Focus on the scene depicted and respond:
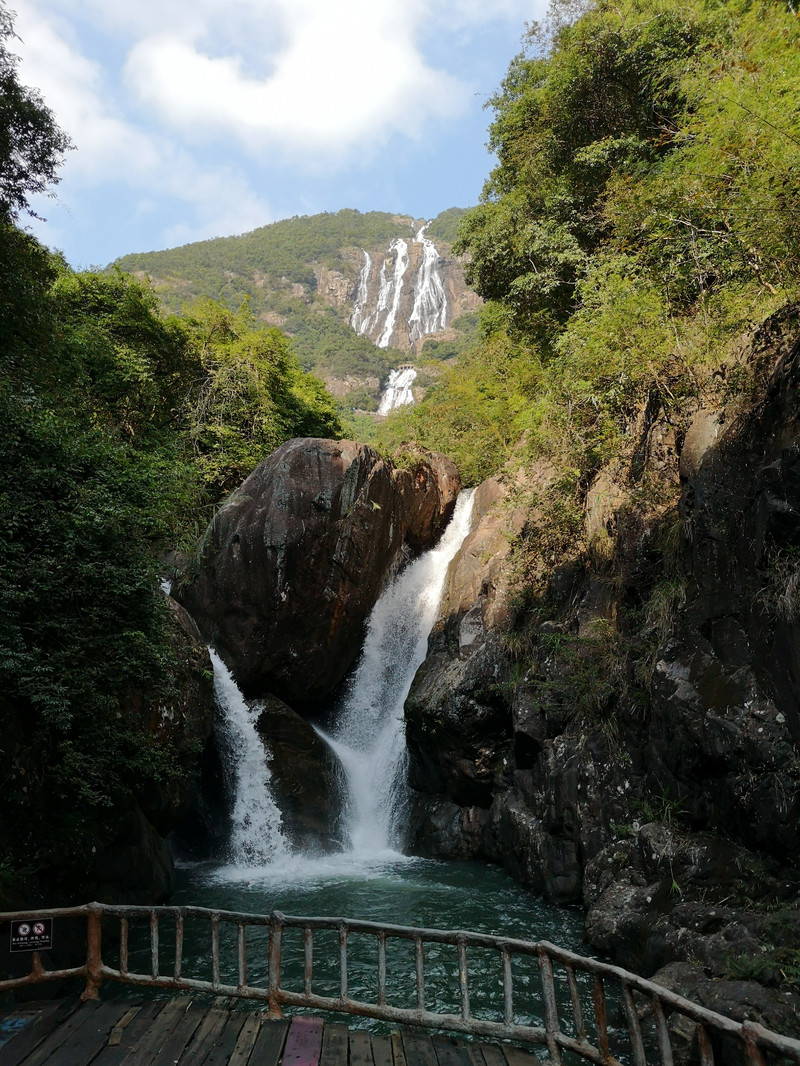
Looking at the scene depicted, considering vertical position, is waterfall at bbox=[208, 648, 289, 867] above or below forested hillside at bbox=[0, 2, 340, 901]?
below

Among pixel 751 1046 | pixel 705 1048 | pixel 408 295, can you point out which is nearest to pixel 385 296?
pixel 408 295

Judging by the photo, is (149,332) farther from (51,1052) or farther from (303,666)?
(51,1052)

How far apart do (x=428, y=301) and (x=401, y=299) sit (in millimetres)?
4756

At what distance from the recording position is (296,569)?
14.9 m

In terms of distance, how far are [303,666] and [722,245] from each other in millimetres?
11816

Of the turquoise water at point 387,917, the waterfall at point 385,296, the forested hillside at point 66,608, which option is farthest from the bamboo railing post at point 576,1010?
the waterfall at point 385,296

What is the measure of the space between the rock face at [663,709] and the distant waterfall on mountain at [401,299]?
88.9 metres

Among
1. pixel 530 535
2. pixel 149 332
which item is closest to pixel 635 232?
pixel 530 535

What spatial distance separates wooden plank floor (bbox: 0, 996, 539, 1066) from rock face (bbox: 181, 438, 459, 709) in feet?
32.5

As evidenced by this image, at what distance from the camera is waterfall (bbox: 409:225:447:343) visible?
9856cm

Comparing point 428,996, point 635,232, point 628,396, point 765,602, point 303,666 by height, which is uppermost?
point 635,232

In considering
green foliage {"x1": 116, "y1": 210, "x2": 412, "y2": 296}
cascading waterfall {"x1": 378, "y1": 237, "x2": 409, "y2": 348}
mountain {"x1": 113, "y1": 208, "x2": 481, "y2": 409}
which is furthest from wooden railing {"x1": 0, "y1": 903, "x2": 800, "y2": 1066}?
cascading waterfall {"x1": 378, "y1": 237, "x2": 409, "y2": 348}

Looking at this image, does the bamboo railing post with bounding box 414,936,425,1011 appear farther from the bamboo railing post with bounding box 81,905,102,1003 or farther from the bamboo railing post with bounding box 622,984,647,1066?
the bamboo railing post with bounding box 81,905,102,1003

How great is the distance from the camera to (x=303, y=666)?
15.2m
